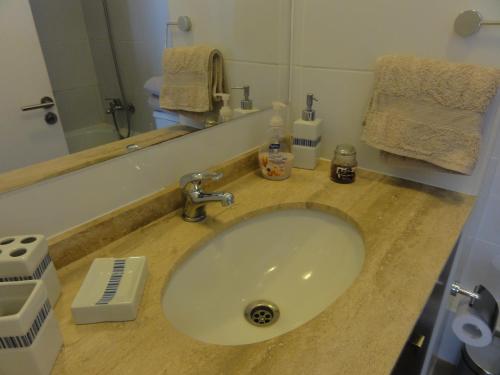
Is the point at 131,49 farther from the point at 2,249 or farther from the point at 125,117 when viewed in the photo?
the point at 2,249

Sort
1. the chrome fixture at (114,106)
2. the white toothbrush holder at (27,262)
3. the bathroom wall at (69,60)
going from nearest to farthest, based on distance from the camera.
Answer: the white toothbrush holder at (27,262) → the bathroom wall at (69,60) → the chrome fixture at (114,106)

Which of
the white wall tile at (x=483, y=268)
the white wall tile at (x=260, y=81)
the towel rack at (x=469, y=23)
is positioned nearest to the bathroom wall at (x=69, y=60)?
the white wall tile at (x=260, y=81)

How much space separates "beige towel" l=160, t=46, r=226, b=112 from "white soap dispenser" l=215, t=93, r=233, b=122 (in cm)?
2

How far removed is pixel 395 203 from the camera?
88cm

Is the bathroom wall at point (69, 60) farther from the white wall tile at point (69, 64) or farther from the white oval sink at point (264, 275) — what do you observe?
the white oval sink at point (264, 275)

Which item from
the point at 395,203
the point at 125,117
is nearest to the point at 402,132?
the point at 395,203

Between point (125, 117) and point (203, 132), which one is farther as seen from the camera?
point (203, 132)

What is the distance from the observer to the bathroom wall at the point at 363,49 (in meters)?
0.80

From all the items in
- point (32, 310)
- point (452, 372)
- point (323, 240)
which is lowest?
point (452, 372)

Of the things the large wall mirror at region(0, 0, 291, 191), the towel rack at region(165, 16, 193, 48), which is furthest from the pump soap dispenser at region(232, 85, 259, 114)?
the towel rack at region(165, 16, 193, 48)

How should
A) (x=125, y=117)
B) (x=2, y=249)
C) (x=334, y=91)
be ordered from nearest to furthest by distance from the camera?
(x=2, y=249)
(x=125, y=117)
(x=334, y=91)

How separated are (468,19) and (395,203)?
430mm

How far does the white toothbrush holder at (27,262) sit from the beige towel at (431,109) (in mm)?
763

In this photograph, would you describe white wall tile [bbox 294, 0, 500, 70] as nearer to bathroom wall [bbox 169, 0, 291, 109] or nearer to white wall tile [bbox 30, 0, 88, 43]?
bathroom wall [bbox 169, 0, 291, 109]
